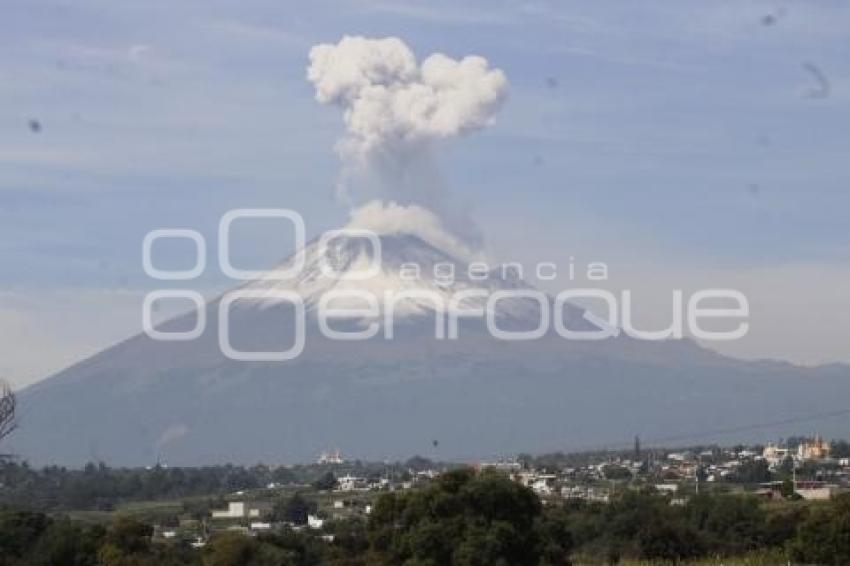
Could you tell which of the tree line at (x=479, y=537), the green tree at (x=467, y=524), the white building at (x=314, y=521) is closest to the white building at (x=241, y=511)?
the white building at (x=314, y=521)

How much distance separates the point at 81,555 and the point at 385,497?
507 cm

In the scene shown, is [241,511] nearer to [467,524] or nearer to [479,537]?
[467,524]

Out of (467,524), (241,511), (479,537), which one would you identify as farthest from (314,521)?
(479,537)

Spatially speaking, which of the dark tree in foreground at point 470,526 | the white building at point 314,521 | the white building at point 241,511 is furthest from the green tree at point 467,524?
the white building at point 241,511

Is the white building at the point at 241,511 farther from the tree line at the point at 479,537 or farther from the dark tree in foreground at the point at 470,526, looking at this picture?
the dark tree in foreground at the point at 470,526

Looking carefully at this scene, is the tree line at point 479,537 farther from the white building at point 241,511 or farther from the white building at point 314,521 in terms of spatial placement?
the white building at point 241,511

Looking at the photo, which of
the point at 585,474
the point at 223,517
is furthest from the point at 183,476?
the point at 223,517

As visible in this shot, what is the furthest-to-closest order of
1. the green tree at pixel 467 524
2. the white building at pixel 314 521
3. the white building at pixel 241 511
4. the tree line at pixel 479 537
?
the white building at pixel 241 511
the white building at pixel 314 521
the tree line at pixel 479 537
the green tree at pixel 467 524

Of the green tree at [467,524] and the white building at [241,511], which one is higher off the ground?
the white building at [241,511]

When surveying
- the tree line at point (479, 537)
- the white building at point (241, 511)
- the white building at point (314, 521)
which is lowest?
the tree line at point (479, 537)

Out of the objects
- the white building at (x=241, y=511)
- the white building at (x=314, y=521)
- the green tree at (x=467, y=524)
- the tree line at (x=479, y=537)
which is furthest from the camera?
the white building at (x=241, y=511)

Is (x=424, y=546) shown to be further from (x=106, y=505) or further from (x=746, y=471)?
(x=746, y=471)

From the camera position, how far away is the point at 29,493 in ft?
291

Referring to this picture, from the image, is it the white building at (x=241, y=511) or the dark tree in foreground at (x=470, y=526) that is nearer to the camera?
the dark tree in foreground at (x=470, y=526)
